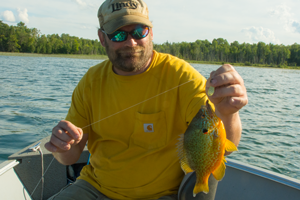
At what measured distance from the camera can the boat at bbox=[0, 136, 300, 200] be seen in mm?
2930

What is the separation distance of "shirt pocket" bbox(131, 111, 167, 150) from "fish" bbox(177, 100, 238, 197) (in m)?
0.71

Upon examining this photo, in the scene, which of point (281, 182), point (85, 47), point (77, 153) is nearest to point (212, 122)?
point (77, 153)

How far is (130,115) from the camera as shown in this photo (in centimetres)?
239

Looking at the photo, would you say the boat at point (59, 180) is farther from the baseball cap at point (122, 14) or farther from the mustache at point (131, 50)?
the baseball cap at point (122, 14)

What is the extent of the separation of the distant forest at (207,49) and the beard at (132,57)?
52.1 m

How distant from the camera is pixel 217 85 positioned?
147cm

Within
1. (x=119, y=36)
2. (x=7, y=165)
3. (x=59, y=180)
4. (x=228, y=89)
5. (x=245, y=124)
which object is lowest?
(x=245, y=124)

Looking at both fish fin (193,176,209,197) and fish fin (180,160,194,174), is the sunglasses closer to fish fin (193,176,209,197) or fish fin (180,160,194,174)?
fish fin (180,160,194,174)

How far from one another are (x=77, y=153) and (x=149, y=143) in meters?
0.91

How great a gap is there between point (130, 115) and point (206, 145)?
1.06 m

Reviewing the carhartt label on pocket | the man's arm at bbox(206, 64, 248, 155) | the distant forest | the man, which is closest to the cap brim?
the man

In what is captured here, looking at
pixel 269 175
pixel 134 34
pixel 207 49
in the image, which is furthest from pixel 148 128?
pixel 207 49

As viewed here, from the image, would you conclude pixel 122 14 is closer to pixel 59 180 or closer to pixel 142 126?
pixel 142 126

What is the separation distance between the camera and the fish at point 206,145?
4.77ft
